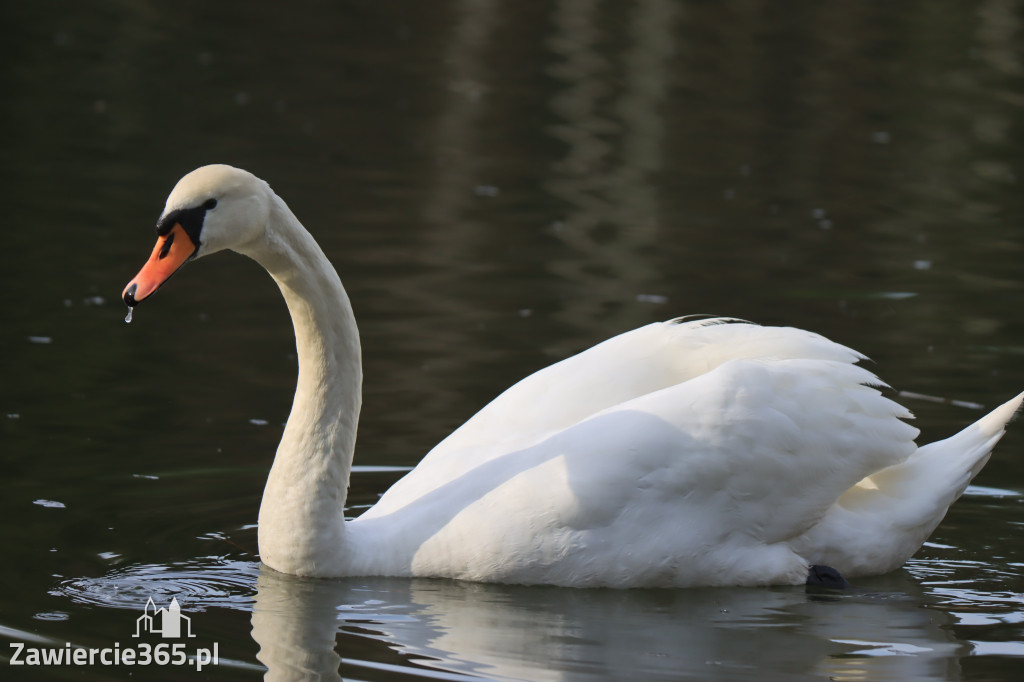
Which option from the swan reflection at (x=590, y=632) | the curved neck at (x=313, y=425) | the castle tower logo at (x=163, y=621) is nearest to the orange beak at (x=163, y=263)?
the curved neck at (x=313, y=425)

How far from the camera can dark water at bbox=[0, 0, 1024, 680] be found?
6816 mm

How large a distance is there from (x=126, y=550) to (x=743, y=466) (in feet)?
9.10

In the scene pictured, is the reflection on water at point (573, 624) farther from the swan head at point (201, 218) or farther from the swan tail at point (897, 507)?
the swan head at point (201, 218)

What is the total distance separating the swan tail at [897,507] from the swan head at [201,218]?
2.83 m

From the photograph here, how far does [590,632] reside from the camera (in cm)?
673

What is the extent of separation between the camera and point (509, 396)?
783 cm

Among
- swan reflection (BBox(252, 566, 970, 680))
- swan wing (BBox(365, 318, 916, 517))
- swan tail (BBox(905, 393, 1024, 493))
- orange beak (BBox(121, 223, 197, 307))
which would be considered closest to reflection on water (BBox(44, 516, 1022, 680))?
swan reflection (BBox(252, 566, 970, 680))

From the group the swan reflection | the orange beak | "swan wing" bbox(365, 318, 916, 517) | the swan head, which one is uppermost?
the swan head

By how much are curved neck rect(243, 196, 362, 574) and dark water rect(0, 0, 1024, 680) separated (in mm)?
209

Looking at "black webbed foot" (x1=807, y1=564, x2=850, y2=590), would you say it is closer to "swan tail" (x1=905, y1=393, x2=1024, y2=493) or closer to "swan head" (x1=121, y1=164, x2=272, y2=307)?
"swan tail" (x1=905, y1=393, x2=1024, y2=493)

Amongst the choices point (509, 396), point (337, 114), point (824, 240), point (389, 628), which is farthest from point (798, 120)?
point (389, 628)

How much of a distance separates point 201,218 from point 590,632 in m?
2.26

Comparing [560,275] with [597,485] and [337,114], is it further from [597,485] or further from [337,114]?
[337,114]

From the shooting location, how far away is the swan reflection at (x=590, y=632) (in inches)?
249
